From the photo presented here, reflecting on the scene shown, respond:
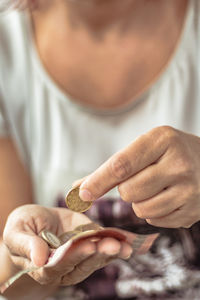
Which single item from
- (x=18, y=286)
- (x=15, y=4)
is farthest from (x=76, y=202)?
(x=15, y=4)

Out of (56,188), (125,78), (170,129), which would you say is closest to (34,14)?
(125,78)

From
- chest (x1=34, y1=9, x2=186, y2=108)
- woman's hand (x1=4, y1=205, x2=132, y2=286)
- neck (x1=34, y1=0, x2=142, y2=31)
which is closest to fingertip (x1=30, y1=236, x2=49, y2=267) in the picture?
woman's hand (x1=4, y1=205, x2=132, y2=286)

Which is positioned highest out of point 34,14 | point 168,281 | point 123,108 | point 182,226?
point 34,14

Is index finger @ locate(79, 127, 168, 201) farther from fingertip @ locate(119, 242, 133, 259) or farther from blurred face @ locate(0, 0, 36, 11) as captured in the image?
blurred face @ locate(0, 0, 36, 11)

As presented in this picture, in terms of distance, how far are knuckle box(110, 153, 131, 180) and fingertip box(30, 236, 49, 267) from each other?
11cm

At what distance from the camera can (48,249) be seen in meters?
0.56

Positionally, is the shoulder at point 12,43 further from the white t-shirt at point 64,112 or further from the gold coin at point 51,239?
the gold coin at point 51,239

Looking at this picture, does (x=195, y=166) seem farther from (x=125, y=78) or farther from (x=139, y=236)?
(x=125, y=78)

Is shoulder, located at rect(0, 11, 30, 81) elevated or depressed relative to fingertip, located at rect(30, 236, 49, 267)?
elevated

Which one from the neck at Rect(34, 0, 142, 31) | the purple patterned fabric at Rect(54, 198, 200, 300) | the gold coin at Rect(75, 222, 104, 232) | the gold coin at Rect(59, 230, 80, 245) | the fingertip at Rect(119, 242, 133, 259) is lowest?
the purple patterned fabric at Rect(54, 198, 200, 300)

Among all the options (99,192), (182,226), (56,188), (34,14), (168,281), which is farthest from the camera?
(34,14)

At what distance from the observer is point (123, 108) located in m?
0.97

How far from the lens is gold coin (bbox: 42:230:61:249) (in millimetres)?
567

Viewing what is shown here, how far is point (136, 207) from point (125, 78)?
1.42ft
